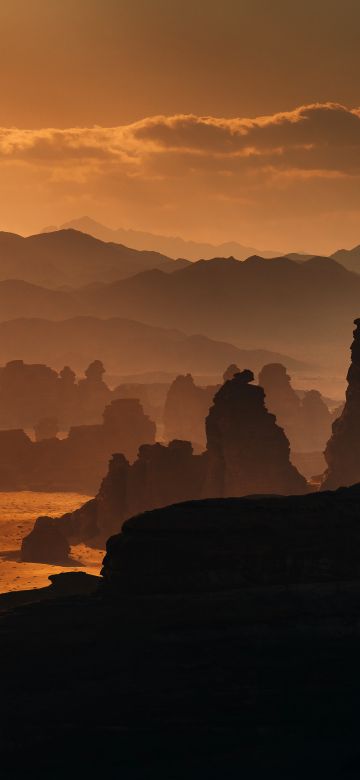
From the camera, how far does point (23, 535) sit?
109250 mm

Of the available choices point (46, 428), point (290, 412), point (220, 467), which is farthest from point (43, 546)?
point (290, 412)

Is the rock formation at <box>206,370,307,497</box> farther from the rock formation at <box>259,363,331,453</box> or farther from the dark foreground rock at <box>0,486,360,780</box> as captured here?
the rock formation at <box>259,363,331,453</box>

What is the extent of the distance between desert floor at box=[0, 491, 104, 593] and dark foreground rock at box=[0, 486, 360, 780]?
43535mm

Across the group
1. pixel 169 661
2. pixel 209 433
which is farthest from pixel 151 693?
pixel 209 433

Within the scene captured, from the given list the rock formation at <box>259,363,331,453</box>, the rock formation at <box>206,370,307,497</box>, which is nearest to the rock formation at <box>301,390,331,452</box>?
the rock formation at <box>259,363,331,453</box>

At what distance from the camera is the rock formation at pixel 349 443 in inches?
→ 3762

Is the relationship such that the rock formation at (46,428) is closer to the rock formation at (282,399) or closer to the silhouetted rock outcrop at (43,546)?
the rock formation at (282,399)

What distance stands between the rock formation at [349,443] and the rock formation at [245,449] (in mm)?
3168

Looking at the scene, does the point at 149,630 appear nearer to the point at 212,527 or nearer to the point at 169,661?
the point at 169,661

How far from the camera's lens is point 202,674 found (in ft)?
96.5

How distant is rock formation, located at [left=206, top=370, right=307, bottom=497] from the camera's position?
96125mm

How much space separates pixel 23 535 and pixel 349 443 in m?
33.4

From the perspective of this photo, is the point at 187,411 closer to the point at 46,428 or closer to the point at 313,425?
the point at 313,425

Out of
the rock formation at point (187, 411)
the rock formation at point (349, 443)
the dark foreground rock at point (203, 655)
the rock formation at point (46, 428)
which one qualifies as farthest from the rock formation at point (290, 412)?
the dark foreground rock at point (203, 655)
